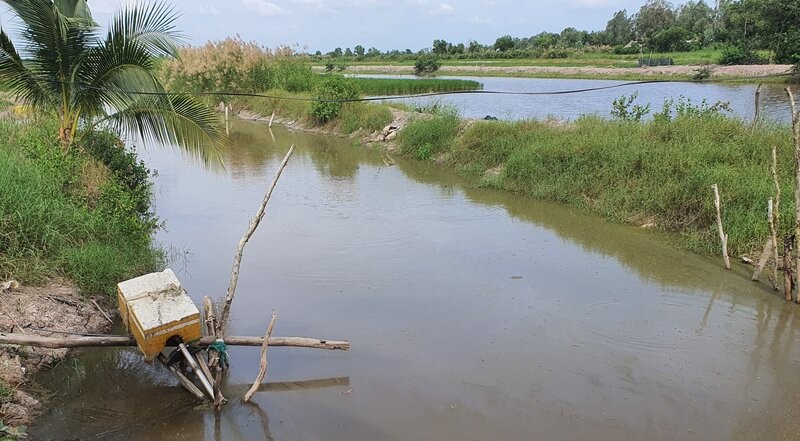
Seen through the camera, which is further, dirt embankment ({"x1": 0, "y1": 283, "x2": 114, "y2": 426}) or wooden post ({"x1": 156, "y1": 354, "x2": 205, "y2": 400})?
wooden post ({"x1": 156, "y1": 354, "x2": 205, "y2": 400})

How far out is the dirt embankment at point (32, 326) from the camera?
12.6 feet

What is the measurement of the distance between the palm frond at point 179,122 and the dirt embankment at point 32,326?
1955 millimetres

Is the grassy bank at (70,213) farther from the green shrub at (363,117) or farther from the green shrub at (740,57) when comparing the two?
the green shrub at (740,57)

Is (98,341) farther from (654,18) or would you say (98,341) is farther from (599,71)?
(654,18)

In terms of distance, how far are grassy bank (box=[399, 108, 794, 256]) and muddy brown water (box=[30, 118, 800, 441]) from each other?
53 centimetres

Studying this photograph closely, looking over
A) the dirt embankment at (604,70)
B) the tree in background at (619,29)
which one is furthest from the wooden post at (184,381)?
the tree in background at (619,29)

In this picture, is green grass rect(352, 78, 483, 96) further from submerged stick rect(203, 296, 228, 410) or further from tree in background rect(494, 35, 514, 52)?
tree in background rect(494, 35, 514, 52)

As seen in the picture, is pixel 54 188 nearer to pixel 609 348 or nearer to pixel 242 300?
pixel 242 300

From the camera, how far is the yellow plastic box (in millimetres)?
3746

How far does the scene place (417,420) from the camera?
402 centimetres

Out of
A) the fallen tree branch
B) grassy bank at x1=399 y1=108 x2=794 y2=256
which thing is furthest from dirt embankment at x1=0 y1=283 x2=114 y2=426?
grassy bank at x1=399 y1=108 x2=794 y2=256

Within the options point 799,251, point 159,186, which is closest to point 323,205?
point 159,186

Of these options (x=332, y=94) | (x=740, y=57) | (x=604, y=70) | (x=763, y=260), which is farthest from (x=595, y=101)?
(x=604, y=70)

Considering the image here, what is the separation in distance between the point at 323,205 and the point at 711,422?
7.01 meters
